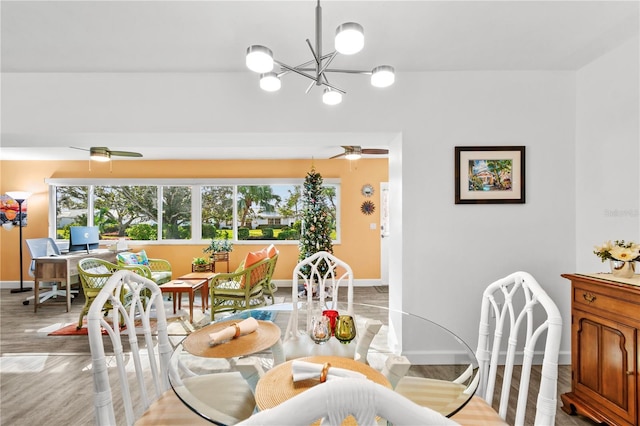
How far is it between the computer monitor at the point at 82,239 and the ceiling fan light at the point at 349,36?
579 cm

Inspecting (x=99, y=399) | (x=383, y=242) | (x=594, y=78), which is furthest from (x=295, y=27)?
(x=383, y=242)

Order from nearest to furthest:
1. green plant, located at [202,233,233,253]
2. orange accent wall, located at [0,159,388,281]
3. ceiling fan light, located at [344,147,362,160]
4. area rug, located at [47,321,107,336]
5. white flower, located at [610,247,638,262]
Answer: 1. white flower, located at [610,247,638,262]
2. area rug, located at [47,321,107,336]
3. ceiling fan light, located at [344,147,362,160]
4. green plant, located at [202,233,233,253]
5. orange accent wall, located at [0,159,388,281]

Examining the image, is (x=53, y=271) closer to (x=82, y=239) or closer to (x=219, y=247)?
(x=82, y=239)

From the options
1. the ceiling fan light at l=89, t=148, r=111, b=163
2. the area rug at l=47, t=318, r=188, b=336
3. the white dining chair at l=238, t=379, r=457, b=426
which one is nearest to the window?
the ceiling fan light at l=89, t=148, r=111, b=163

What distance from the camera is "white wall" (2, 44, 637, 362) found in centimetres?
281

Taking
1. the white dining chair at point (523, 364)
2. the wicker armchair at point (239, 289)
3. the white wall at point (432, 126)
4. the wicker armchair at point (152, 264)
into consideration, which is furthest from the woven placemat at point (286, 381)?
the wicker armchair at point (152, 264)

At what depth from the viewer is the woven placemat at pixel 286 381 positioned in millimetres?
1080

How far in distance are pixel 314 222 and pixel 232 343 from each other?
3.95m

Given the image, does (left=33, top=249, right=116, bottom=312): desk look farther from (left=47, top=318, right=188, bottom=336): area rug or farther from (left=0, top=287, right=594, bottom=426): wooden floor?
(left=47, top=318, right=188, bottom=336): area rug

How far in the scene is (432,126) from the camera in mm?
2838

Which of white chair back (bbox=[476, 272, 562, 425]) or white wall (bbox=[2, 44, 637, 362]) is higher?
white wall (bbox=[2, 44, 637, 362])

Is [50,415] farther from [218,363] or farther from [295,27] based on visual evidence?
[295,27]

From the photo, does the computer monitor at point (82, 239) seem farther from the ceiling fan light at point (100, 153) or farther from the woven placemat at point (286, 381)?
the woven placemat at point (286, 381)

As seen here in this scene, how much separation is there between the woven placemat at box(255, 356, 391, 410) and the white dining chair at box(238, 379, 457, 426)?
635 mm
